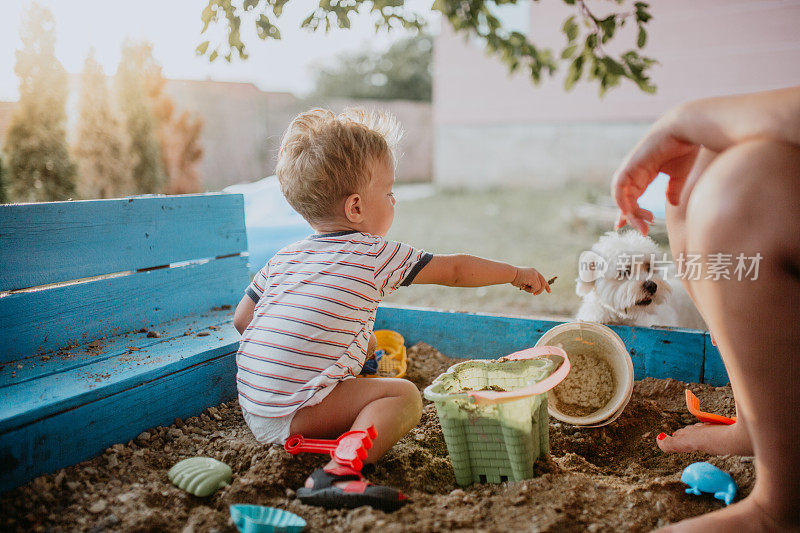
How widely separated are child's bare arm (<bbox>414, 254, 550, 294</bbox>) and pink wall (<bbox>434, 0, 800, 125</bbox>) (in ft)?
26.3

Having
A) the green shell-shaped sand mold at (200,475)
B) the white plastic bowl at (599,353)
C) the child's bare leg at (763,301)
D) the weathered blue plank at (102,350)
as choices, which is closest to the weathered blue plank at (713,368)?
the white plastic bowl at (599,353)

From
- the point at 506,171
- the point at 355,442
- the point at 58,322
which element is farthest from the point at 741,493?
the point at 506,171

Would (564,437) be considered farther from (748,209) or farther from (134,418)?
(134,418)

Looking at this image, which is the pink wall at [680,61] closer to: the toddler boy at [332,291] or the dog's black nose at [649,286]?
the dog's black nose at [649,286]

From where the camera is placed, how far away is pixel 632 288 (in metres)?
2.45

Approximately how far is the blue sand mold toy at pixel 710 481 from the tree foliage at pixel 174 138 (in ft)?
23.7

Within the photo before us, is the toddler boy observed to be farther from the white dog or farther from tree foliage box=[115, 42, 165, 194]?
tree foliage box=[115, 42, 165, 194]

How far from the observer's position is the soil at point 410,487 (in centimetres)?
132

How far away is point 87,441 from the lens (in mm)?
1599

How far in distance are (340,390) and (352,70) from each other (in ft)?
85.1

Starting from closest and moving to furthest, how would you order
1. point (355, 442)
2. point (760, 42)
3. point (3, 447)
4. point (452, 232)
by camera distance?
point (3, 447)
point (355, 442)
point (452, 232)
point (760, 42)

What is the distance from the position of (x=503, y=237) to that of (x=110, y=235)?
17.7ft

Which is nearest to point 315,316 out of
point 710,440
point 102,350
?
point 102,350

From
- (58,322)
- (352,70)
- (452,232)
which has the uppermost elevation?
(352,70)
